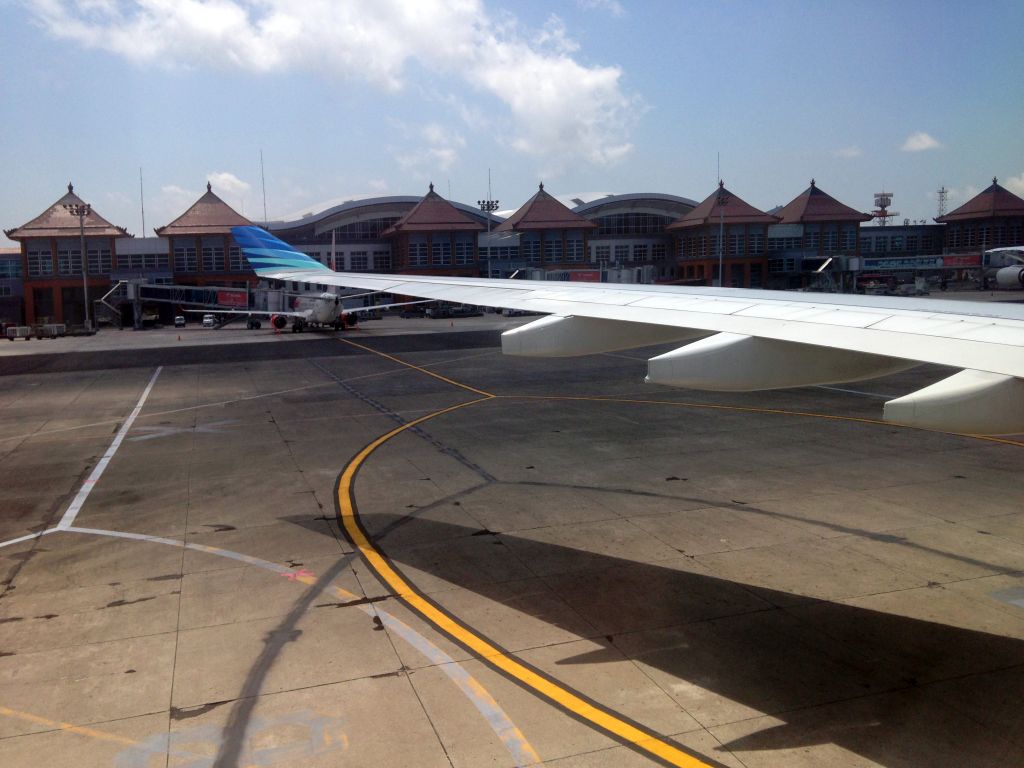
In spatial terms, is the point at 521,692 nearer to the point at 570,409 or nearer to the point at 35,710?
the point at 35,710

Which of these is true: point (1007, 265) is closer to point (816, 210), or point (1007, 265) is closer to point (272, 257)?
point (816, 210)

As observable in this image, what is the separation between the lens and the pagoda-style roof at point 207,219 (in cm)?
8456

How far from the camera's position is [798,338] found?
7730 millimetres

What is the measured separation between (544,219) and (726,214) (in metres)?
20.2

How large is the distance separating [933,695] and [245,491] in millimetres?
12944

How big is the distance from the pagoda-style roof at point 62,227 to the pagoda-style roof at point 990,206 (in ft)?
325

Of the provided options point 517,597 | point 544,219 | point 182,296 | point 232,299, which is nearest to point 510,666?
point 517,597

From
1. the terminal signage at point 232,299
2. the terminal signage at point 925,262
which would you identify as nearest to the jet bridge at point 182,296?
the terminal signage at point 232,299

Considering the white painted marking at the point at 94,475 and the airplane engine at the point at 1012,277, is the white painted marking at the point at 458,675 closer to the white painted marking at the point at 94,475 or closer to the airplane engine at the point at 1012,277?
the white painted marking at the point at 94,475

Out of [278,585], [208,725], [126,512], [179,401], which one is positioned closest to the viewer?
[208,725]

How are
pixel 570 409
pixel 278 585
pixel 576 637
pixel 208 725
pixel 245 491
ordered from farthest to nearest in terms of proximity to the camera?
pixel 570 409, pixel 245 491, pixel 278 585, pixel 576 637, pixel 208 725

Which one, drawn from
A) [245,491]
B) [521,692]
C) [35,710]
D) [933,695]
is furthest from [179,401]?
[933,695]

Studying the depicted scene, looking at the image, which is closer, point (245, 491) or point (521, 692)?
point (521, 692)

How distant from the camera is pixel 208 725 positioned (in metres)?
7.95
